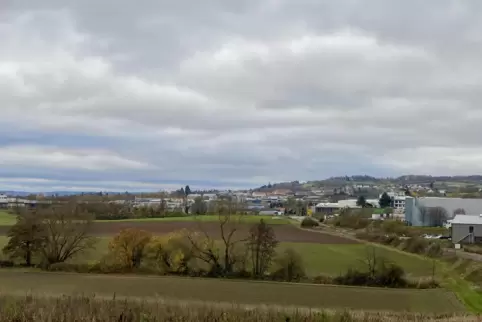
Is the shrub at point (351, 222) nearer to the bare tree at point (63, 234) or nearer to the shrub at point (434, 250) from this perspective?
the shrub at point (434, 250)

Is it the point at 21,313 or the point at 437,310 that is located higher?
the point at 21,313

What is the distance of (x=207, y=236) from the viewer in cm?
5572

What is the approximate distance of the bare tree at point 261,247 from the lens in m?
53.1

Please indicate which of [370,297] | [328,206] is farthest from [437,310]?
[328,206]

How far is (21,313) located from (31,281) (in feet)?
75.9

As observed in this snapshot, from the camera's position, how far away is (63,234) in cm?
5825

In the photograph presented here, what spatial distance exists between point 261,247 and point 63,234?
2045 centimetres

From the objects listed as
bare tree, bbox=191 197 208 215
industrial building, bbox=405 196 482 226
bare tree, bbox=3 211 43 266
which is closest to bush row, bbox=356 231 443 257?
industrial building, bbox=405 196 482 226

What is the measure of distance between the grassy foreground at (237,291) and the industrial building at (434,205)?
61.7m

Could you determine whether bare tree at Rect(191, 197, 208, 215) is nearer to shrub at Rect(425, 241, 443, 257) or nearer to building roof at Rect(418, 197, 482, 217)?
building roof at Rect(418, 197, 482, 217)

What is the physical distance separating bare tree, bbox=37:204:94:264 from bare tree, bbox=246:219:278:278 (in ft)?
55.9

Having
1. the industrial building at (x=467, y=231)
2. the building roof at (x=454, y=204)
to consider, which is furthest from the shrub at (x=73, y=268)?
the building roof at (x=454, y=204)

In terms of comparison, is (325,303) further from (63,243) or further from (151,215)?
(151,215)

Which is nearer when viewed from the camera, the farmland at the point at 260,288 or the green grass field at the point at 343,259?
the farmland at the point at 260,288
